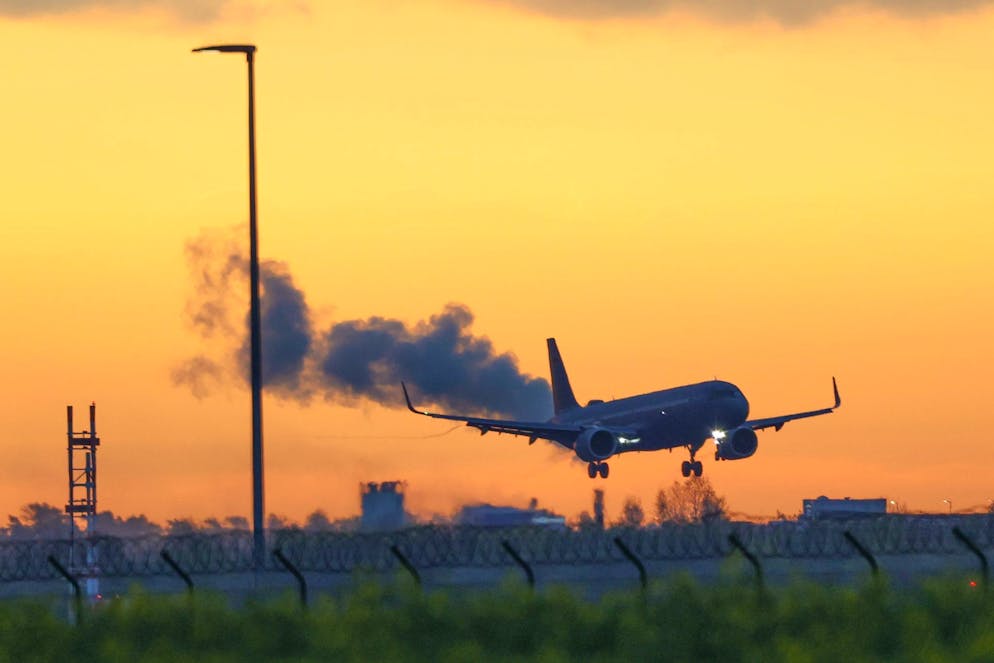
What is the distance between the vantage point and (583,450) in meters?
97.1

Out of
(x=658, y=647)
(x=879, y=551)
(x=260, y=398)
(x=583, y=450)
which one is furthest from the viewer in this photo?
(x=583, y=450)

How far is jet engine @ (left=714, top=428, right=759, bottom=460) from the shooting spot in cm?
9425

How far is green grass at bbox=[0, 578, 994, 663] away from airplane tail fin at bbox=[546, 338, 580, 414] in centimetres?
9509

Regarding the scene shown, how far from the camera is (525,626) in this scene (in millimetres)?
28188

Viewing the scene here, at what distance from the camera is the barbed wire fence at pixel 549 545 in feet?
105

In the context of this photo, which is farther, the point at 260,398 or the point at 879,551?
the point at 260,398

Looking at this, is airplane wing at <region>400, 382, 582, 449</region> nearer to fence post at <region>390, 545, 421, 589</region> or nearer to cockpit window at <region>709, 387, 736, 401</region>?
cockpit window at <region>709, 387, 736, 401</region>

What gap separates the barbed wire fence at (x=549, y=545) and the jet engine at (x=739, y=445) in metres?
59.3

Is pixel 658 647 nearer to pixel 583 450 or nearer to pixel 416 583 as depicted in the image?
pixel 416 583

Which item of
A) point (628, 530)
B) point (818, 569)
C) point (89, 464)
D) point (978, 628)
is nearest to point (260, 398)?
point (628, 530)

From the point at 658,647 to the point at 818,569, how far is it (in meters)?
8.00

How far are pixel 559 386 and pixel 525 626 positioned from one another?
99.3m

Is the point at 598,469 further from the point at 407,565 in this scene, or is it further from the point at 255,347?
the point at 407,565

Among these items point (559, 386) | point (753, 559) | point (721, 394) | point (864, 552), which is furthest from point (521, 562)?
point (559, 386)
